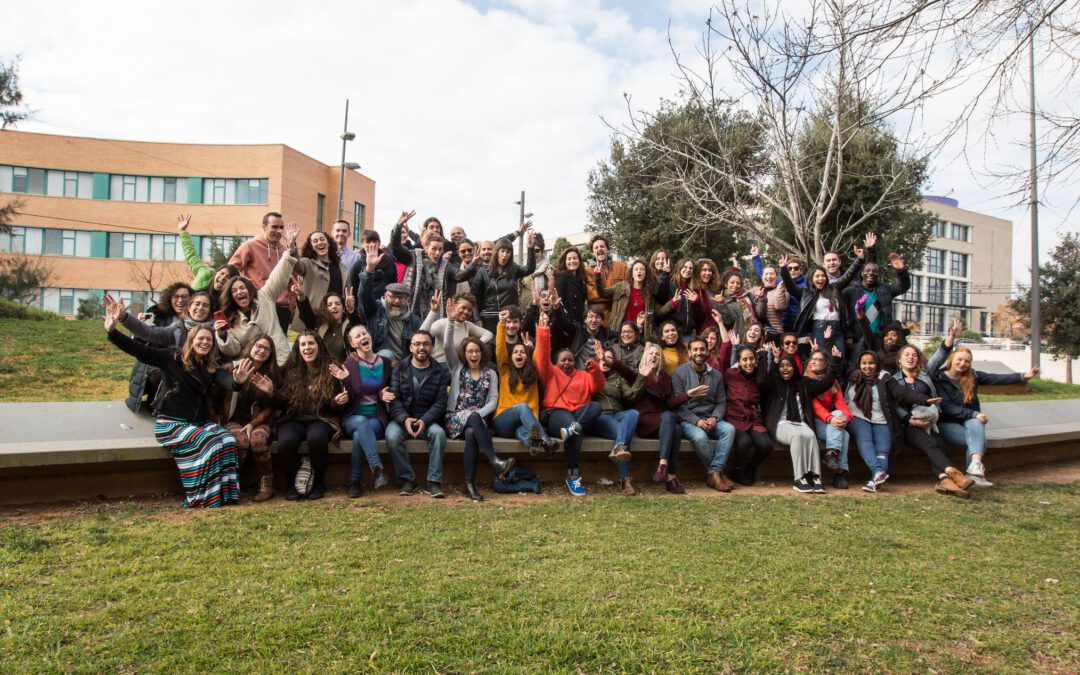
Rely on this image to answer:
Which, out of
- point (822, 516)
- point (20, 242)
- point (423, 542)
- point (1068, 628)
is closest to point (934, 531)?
point (822, 516)

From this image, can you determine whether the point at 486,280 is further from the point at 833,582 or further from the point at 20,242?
the point at 20,242

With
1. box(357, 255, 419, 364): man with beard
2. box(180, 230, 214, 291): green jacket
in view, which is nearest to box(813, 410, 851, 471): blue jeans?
box(357, 255, 419, 364): man with beard

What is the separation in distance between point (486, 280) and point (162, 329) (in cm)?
328

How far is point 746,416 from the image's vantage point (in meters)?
7.49

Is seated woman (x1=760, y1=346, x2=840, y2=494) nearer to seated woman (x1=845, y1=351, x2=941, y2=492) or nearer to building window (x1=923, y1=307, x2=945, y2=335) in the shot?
seated woman (x1=845, y1=351, x2=941, y2=492)

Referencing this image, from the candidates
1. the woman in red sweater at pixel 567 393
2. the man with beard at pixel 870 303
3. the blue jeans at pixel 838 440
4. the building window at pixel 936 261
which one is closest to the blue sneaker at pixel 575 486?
the woman in red sweater at pixel 567 393

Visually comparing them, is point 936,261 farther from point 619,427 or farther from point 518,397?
point 518,397

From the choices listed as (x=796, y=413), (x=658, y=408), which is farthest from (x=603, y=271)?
(x=796, y=413)

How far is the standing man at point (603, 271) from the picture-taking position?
28.5 feet

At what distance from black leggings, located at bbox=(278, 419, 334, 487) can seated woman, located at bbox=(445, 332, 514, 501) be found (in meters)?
1.15

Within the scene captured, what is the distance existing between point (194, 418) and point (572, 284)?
14.2 feet

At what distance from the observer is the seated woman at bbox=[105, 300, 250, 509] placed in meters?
5.64

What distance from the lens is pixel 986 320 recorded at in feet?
247

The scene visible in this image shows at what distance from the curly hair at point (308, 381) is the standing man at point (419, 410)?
595mm
